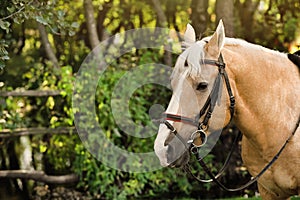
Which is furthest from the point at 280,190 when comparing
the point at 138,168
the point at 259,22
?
the point at 259,22

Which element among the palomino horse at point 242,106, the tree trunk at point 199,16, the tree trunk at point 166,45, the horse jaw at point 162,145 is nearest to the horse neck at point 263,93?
the palomino horse at point 242,106

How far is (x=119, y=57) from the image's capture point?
6.60m

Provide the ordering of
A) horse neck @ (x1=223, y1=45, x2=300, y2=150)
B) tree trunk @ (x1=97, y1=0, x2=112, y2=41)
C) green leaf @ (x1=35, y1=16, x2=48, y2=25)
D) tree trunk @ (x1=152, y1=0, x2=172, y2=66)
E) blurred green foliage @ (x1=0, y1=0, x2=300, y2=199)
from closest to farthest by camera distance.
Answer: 1. horse neck @ (x1=223, y1=45, x2=300, y2=150)
2. green leaf @ (x1=35, y1=16, x2=48, y2=25)
3. blurred green foliage @ (x1=0, y1=0, x2=300, y2=199)
4. tree trunk @ (x1=152, y1=0, x2=172, y2=66)
5. tree trunk @ (x1=97, y1=0, x2=112, y2=41)

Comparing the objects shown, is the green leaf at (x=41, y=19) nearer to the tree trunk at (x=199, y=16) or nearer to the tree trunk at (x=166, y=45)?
the tree trunk at (x=166, y=45)

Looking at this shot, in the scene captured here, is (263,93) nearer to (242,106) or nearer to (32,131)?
(242,106)

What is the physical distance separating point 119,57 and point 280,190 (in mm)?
3590

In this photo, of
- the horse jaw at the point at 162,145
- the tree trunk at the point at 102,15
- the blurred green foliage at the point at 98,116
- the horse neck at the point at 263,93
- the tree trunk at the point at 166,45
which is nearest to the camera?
the horse jaw at the point at 162,145

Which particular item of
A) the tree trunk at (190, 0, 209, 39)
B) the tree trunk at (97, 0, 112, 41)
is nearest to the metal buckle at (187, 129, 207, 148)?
the tree trunk at (190, 0, 209, 39)

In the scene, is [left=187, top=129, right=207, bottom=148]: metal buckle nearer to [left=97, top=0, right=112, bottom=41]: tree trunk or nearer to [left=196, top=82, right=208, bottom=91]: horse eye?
[left=196, top=82, right=208, bottom=91]: horse eye

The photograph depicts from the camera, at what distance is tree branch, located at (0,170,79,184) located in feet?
20.6

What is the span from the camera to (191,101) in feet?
9.85

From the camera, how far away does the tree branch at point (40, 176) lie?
20.6 feet

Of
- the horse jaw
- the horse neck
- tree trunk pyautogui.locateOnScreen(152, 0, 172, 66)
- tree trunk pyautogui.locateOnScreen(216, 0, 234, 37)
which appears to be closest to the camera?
the horse jaw

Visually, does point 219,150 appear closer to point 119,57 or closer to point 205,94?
point 119,57
